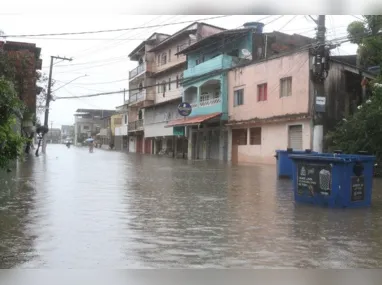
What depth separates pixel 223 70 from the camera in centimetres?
Result: 2986

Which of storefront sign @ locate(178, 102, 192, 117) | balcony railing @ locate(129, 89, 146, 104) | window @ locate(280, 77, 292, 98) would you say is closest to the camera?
window @ locate(280, 77, 292, 98)

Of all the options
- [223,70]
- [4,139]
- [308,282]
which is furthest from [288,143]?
[308,282]

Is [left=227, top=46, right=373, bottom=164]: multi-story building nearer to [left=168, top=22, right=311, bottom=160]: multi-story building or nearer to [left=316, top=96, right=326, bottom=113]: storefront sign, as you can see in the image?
[left=316, top=96, right=326, bottom=113]: storefront sign

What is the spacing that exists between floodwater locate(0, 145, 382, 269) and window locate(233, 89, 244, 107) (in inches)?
730

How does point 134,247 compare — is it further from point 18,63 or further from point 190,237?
point 18,63

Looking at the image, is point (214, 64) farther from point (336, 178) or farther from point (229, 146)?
point (336, 178)

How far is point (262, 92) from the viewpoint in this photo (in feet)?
86.7

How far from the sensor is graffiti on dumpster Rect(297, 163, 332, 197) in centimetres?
799

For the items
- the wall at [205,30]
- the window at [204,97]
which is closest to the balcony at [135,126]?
the wall at [205,30]

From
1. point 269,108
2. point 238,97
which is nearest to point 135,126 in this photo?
point 238,97

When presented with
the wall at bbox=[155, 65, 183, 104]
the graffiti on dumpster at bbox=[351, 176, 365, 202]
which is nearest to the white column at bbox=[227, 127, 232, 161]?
the wall at bbox=[155, 65, 183, 104]

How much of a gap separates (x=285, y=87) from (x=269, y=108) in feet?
5.49

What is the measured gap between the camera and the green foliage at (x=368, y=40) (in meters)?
21.4

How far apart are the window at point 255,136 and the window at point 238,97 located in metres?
2.18
